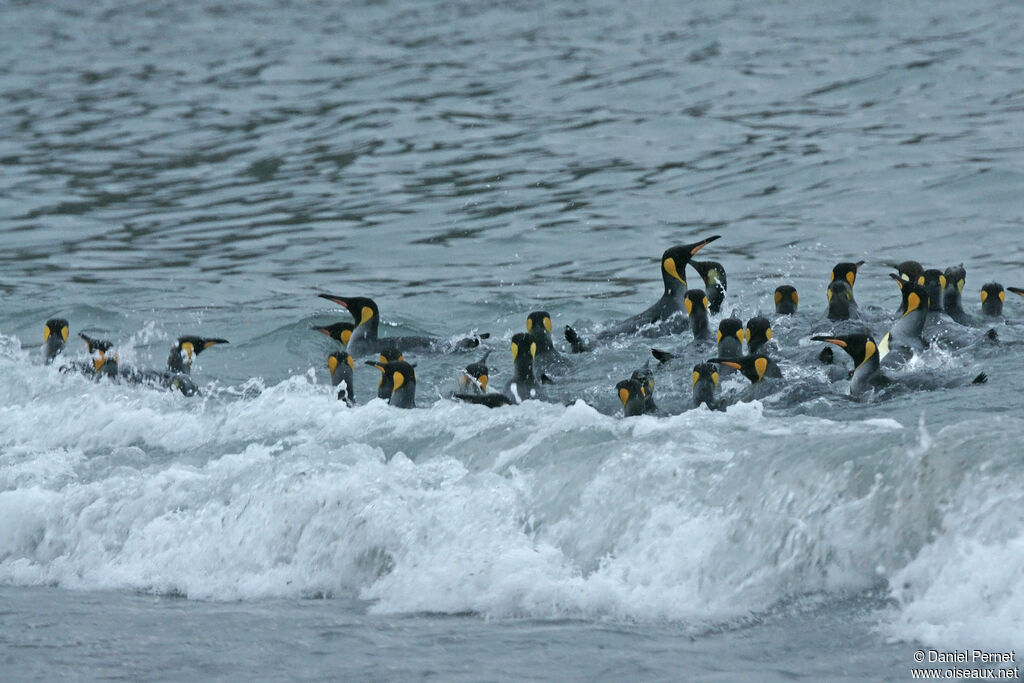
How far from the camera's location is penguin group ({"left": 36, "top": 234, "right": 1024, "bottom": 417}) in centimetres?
1050

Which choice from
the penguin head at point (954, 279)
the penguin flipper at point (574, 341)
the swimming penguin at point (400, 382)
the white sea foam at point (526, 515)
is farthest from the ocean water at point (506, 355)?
the penguin head at point (954, 279)

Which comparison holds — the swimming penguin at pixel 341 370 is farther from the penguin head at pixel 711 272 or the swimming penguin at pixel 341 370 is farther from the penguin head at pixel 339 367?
the penguin head at pixel 711 272

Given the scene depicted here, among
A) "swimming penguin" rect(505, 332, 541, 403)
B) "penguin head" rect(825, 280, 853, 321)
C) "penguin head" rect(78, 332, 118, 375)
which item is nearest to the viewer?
"swimming penguin" rect(505, 332, 541, 403)

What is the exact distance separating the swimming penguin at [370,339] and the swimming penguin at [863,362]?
3600mm

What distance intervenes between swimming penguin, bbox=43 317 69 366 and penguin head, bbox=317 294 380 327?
212 centimetres

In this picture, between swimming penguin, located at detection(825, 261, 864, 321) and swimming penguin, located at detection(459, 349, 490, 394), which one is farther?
swimming penguin, located at detection(825, 261, 864, 321)

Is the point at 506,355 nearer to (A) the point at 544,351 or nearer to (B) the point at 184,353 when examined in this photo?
(A) the point at 544,351

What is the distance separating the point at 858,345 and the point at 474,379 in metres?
2.59

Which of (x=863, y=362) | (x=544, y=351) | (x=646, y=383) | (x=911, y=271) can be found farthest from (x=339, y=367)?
(x=911, y=271)

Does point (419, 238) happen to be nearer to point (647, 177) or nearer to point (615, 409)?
point (647, 177)

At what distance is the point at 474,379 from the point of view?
11.5 metres

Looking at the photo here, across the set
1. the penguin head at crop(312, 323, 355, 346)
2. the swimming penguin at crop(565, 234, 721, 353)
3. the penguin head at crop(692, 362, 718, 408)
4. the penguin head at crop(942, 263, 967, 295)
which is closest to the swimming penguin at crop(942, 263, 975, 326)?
the penguin head at crop(942, 263, 967, 295)

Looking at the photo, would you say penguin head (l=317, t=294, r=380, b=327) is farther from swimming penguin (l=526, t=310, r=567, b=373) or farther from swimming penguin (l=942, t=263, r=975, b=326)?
swimming penguin (l=942, t=263, r=975, b=326)

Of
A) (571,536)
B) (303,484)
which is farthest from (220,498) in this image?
Answer: (571,536)
